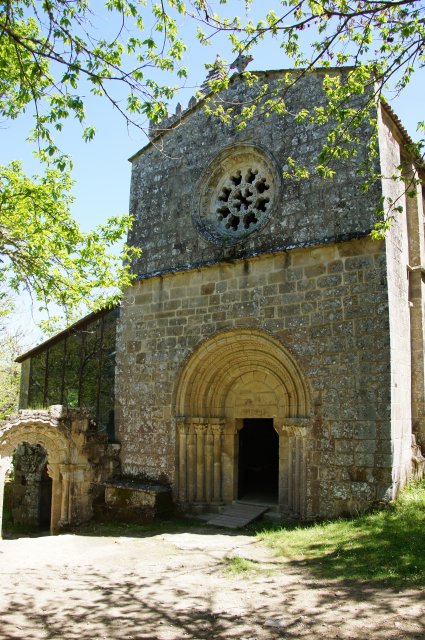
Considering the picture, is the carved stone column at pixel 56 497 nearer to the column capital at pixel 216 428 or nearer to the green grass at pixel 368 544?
the column capital at pixel 216 428

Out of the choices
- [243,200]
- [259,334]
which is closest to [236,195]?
[243,200]

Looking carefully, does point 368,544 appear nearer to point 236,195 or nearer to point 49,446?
point 236,195

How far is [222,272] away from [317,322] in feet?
6.82

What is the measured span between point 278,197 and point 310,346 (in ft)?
8.28

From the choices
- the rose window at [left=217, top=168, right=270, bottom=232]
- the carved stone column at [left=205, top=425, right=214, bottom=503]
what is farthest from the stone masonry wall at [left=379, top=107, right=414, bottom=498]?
the carved stone column at [left=205, top=425, right=214, bottom=503]

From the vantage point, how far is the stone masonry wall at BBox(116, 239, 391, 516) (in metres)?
7.63

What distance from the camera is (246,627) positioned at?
15.1 feet

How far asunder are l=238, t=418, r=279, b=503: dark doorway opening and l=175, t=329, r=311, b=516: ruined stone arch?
5.05ft

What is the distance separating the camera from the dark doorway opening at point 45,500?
12578mm

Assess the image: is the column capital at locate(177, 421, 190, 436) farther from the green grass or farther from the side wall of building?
the side wall of building

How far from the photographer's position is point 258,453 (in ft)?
40.6

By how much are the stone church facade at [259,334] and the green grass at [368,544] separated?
335 mm

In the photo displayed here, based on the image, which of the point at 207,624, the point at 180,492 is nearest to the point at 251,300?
the point at 180,492

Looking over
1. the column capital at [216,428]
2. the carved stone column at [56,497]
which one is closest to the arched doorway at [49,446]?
the carved stone column at [56,497]
